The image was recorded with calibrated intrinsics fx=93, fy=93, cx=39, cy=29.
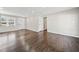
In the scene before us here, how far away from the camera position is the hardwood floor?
2.10 metres

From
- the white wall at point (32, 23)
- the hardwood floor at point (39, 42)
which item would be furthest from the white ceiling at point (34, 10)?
the hardwood floor at point (39, 42)

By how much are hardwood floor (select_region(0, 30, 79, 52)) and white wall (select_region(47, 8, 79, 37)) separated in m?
0.12

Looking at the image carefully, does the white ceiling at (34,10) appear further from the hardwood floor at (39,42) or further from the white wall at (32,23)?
the hardwood floor at (39,42)

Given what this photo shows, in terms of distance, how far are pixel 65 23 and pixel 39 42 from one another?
29.2 inches

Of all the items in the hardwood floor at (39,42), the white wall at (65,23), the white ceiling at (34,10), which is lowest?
the hardwood floor at (39,42)

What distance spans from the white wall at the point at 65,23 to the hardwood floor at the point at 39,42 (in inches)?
4.6

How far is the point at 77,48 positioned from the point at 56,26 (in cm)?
68

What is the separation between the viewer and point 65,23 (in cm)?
213

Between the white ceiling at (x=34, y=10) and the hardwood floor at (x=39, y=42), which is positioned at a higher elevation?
the white ceiling at (x=34, y=10)

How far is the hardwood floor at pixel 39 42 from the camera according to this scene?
2.10 meters

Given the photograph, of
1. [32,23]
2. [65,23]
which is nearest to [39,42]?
[32,23]
